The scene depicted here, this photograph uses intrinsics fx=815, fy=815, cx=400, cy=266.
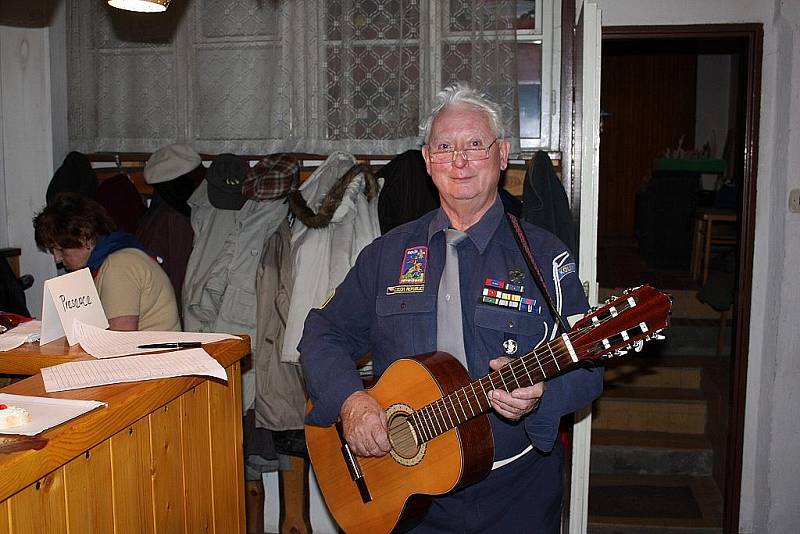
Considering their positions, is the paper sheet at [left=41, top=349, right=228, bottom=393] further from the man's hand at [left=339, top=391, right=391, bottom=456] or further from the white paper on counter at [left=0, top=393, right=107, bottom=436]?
the man's hand at [left=339, top=391, right=391, bottom=456]

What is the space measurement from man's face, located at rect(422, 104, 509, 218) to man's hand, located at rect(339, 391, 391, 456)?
0.50 meters

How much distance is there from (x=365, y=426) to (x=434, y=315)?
295 millimetres

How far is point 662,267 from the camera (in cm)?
701

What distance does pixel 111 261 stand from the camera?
2795 mm

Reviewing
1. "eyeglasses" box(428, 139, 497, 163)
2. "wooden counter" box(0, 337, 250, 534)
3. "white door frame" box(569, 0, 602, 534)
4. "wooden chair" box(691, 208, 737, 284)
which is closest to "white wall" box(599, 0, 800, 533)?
"white door frame" box(569, 0, 602, 534)

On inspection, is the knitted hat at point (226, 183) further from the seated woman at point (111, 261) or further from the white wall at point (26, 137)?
the white wall at point (26, 137)

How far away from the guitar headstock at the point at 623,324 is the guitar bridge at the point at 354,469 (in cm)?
69

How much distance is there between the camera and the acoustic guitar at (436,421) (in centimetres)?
151

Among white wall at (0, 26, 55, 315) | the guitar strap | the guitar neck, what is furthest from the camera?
white wall at (0, 26, 55, 315)

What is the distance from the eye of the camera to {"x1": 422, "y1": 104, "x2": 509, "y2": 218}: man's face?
184cm

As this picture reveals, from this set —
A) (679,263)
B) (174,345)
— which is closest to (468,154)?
(174,345)

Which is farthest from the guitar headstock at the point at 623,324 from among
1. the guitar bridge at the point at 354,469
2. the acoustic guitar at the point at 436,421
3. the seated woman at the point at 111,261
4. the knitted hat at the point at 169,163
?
the knitted hat at the point at 169,163

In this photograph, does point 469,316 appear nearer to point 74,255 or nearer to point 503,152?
point 503,152

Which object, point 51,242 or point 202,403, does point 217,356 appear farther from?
point 51,242
